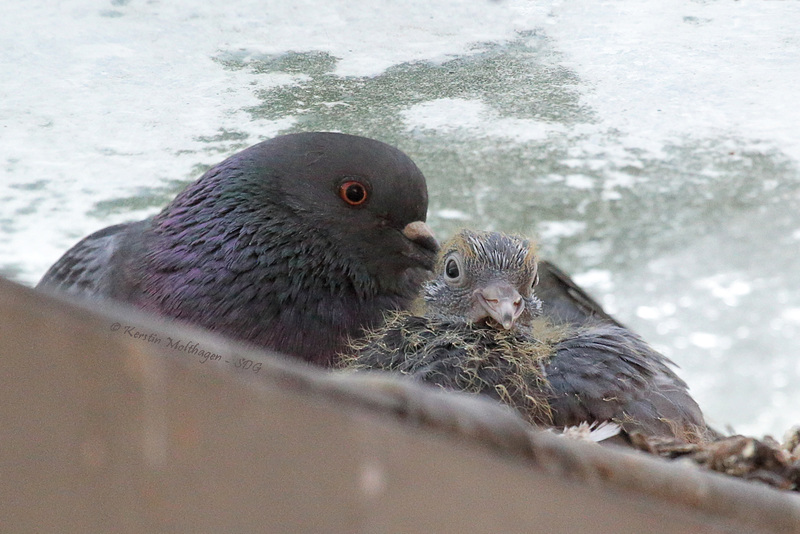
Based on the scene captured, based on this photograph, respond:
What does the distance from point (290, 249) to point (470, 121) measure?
0.77m

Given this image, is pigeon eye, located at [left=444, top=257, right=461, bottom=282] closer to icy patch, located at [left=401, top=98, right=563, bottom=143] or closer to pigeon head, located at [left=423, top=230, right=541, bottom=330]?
pigeon head, located at [left=423, top=230, right=541, bottom=330]

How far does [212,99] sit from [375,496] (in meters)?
2.02

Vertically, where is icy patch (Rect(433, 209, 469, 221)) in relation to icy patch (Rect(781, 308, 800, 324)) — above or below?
above

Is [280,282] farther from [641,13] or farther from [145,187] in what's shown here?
[641,13]

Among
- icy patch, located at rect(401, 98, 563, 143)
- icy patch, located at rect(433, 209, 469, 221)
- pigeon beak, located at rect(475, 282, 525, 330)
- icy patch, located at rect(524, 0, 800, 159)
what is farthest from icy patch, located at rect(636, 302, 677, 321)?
pigeon beak, located at rect(475, 282, 525, 330)

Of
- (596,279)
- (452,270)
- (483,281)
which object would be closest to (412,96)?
(452,270)

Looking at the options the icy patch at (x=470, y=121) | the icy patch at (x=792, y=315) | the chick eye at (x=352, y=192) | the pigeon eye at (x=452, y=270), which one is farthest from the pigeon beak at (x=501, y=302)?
the icy patch at (x=792, y=315)

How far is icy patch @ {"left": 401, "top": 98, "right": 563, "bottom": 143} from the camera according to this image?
7.82 ft

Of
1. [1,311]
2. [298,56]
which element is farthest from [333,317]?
[1,311]

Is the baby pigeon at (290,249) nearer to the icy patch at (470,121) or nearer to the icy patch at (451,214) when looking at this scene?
the icy patch at (470,121)

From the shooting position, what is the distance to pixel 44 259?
8.96 ft

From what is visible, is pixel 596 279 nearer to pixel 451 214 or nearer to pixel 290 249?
pixel 451 214

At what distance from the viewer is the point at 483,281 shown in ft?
6.12

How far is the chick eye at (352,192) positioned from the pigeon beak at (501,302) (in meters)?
0.43
